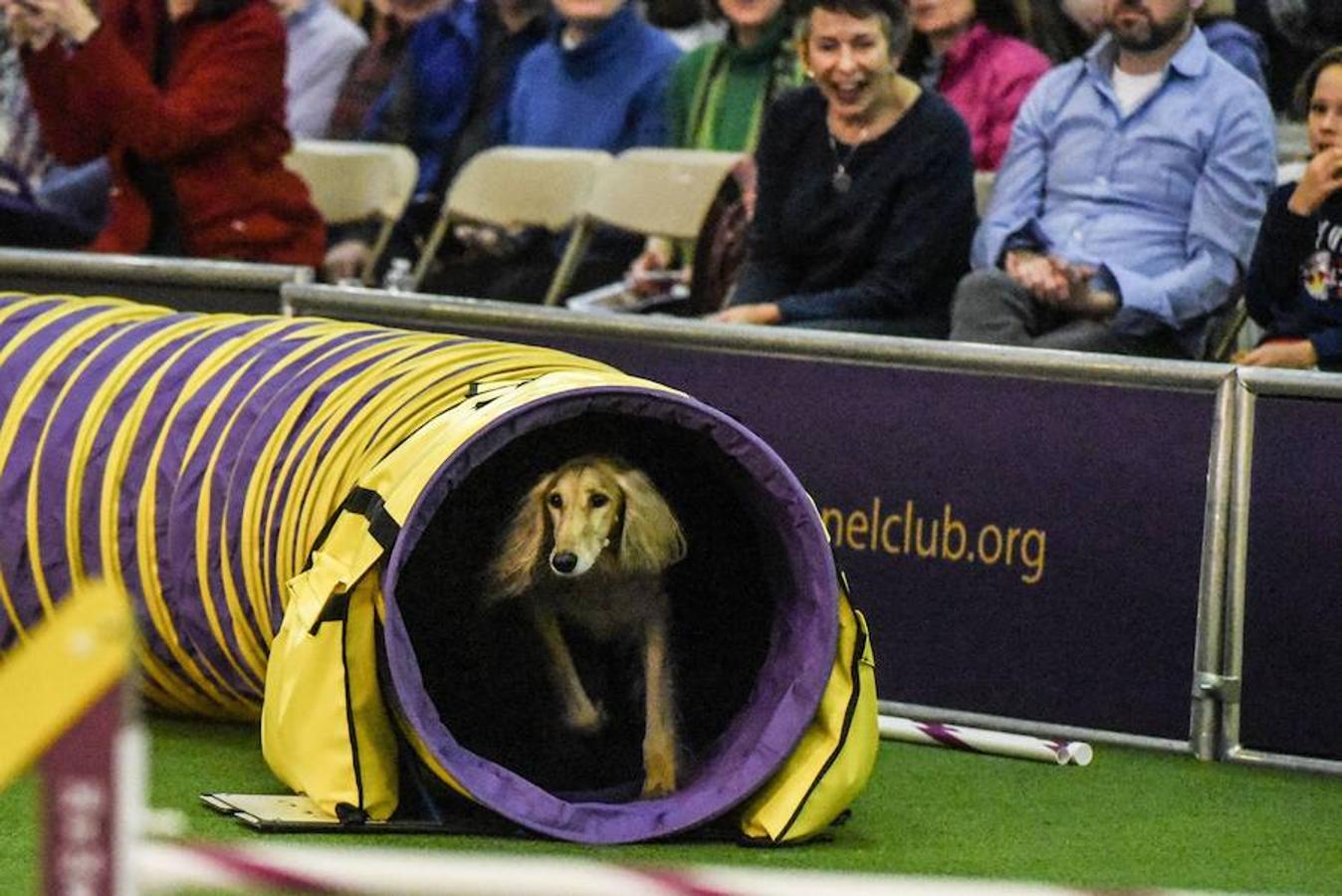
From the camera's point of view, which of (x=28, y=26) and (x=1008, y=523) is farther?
(x=28, y=26)

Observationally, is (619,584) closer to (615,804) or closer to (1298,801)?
(615,804)

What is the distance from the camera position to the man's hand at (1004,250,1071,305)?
22.0 ft

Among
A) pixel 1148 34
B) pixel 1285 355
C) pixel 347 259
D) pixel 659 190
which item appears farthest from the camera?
pixel 347 259

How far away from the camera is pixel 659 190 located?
8.24 metres

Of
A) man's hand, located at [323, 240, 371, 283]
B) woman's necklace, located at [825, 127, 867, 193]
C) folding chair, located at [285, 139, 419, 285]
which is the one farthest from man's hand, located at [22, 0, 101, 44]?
woman's necklace, located at [825, 127, 867, 193]

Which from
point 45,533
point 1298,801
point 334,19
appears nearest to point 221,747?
point 45,533

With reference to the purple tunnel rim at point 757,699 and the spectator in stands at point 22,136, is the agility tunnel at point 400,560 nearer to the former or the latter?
the purple tunnel rim at point 757,699

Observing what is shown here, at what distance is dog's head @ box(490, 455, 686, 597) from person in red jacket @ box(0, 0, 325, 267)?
322 centimetres

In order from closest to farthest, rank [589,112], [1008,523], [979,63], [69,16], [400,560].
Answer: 1. [400,560]
2. [1008,523]
3. [979,63]
4. [69,16]
5. [589,112]

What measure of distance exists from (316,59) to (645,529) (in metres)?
5.20

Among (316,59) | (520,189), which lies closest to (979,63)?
(520,189)

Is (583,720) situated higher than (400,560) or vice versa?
(400,560)

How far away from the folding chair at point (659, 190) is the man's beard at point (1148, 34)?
150 centimetres

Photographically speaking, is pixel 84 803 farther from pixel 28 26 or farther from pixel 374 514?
pixel 28 26
